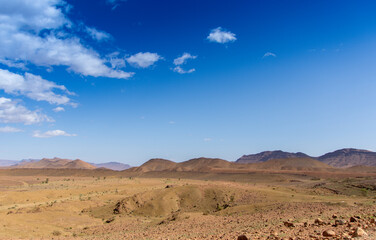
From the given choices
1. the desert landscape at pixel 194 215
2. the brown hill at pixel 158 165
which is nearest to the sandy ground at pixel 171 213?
the desert landscape at pixel 194 215

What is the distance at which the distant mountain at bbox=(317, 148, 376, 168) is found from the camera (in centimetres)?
16138

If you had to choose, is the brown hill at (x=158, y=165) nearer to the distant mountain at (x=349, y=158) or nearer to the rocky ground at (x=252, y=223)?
the rocky ground at (x=252, y=223)

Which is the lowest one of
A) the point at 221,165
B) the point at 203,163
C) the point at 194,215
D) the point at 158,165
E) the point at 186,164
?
the point at 194,215

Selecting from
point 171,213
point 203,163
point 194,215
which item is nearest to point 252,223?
point 194,215

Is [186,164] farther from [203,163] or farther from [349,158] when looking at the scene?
[349,158]

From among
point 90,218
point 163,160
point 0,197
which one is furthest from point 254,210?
point 163,160

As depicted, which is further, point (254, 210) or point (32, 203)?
point (32, 203)

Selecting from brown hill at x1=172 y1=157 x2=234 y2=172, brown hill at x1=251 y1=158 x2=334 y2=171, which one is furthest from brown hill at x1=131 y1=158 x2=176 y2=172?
brown hill at x1=251 y1=158 x2=334 y2=171

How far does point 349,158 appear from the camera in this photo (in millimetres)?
171875

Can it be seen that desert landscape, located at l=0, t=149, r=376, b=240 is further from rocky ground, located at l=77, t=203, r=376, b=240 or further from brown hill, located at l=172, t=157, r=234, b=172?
brown hill, located at l=172, t=157, r=234, b=172

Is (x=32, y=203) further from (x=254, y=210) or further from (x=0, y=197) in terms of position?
(x=254, y=210)

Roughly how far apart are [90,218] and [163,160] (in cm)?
11239

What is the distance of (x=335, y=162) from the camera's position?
173500 millimetres

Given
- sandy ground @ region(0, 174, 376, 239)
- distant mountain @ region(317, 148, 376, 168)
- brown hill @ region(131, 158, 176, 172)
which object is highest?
distant mountain @ region(317, 148, 376, 168)
